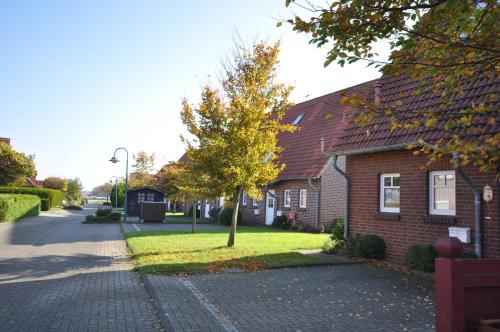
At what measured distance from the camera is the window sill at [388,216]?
1151 centimetres

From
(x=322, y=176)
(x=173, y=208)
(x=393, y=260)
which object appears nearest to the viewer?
(x=393, y=260)

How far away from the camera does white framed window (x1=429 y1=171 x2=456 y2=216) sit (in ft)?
33.9

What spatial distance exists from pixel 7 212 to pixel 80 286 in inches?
843

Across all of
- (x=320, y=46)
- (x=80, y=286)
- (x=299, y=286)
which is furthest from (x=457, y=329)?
(x=80, y=286)

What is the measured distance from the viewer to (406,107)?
1151 cm

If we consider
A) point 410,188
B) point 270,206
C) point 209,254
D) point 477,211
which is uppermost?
point 410,188

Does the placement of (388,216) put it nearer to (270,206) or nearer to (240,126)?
(240,126)

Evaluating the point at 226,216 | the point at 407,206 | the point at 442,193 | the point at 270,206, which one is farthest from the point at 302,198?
the point at 442,193

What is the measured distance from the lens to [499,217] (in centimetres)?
908

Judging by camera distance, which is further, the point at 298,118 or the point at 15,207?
the point at 298,118

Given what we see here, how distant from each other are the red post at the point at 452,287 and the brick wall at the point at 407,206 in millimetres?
6432

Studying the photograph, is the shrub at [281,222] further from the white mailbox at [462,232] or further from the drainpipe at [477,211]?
the drainpipe at [477,211]

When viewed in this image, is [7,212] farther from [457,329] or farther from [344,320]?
[457,329]

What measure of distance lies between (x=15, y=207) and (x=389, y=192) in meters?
25.1
